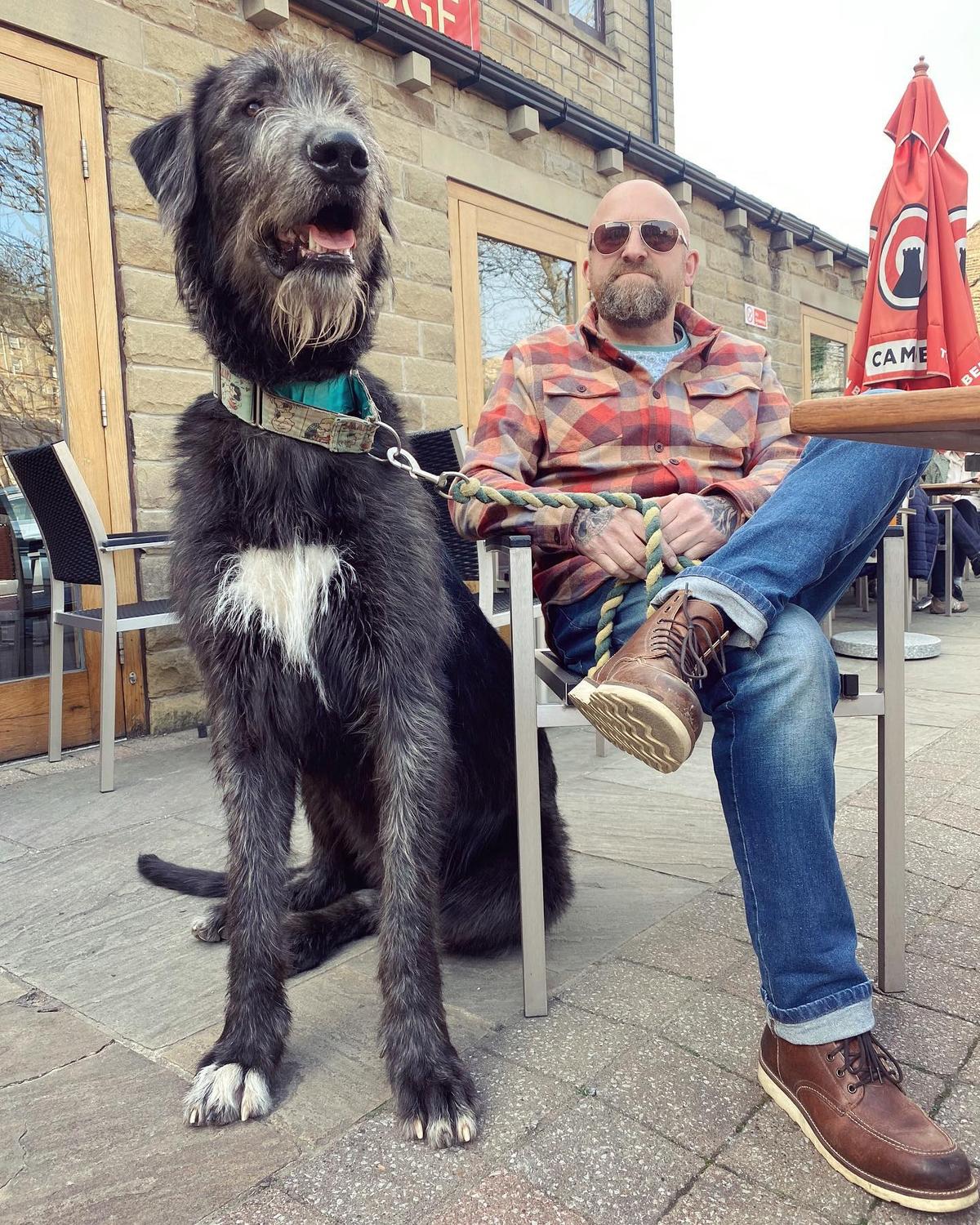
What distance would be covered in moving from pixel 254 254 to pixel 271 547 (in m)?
0.54

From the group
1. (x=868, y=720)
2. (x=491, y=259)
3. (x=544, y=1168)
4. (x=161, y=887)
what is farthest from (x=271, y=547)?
(x=491, y=259)

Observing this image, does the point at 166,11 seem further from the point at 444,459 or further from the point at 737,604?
the point at 737,604

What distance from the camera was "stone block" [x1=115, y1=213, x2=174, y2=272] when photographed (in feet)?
13.0

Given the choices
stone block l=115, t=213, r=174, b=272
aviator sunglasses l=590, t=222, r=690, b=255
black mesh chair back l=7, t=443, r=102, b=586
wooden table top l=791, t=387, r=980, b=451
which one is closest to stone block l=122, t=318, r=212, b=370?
stone block l=115, t=213, r=174, b=272

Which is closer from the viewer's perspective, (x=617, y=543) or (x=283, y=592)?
(x=283, y=592)

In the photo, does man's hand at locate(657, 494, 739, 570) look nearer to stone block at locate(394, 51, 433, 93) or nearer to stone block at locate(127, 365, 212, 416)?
stone block at locate(127, 365, 212, 416)

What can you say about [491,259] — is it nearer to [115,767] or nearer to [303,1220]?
[115,767]

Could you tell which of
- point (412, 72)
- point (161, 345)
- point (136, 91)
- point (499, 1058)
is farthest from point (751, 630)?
point (412, 72)

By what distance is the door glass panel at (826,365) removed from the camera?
1024 centimetres

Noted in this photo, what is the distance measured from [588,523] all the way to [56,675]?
2.71 meters

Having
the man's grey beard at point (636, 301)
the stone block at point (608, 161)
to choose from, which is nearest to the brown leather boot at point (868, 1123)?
the man's grey beard at point (636, 301)

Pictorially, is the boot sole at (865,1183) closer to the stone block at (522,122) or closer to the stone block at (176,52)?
the stone block at (176,52)

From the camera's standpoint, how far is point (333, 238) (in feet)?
5.28

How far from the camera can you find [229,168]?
162 cm
